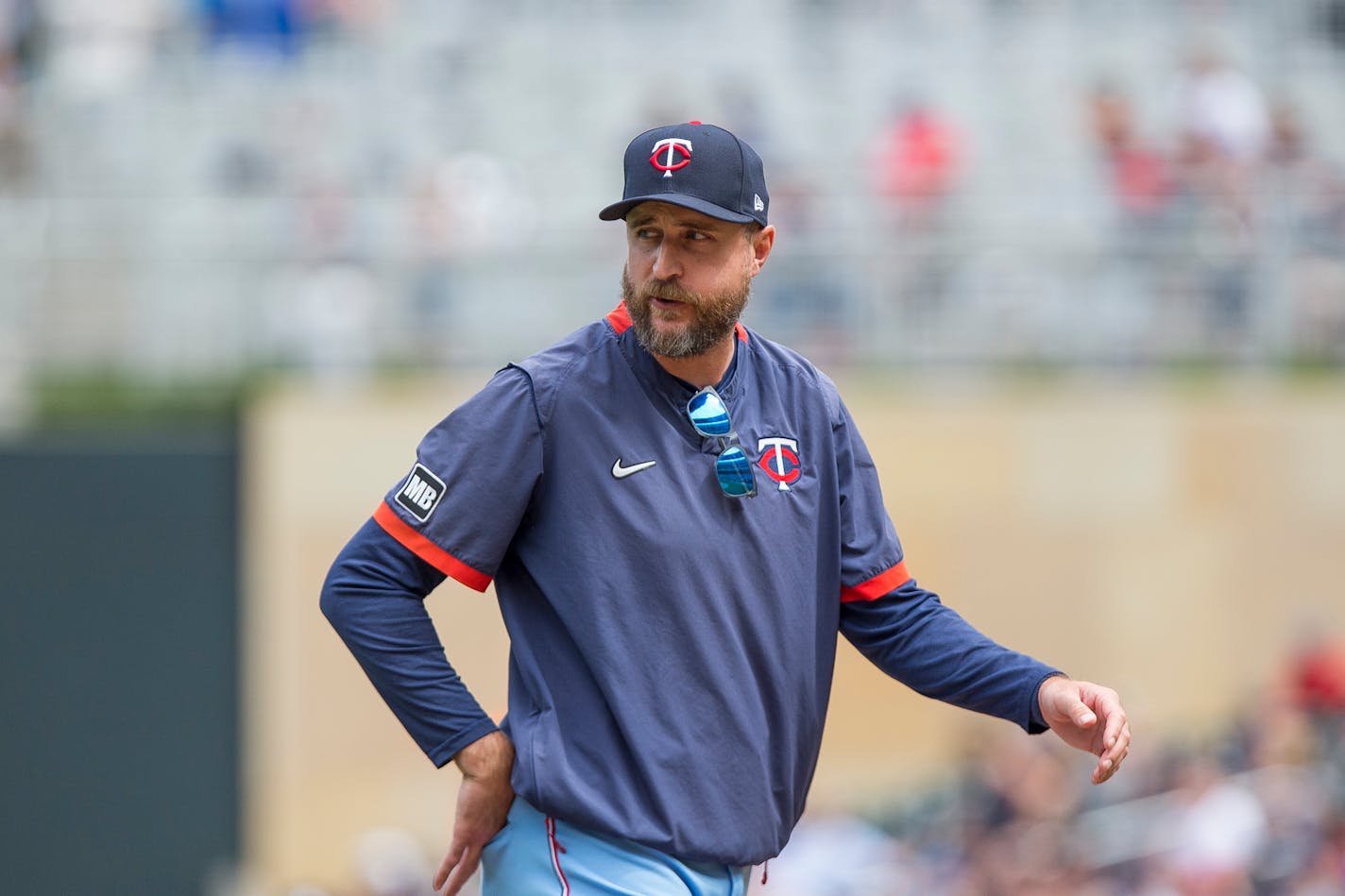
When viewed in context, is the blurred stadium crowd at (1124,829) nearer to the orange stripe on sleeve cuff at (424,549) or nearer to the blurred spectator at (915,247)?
the blurred spectator at (915,247)

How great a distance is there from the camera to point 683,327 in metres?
3.41

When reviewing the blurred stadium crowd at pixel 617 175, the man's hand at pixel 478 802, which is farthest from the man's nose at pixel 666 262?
the blurred stadium crowd at pixel 617 175

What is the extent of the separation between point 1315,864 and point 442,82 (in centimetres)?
747

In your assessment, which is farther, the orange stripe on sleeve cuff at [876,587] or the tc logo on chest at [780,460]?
the orange stripe on sleeve cuff at [876,587]

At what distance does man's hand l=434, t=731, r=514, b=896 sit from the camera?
3.38 m

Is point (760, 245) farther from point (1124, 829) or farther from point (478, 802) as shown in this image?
point (1124, 829)

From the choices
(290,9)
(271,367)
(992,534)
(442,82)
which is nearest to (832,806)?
(992,534)

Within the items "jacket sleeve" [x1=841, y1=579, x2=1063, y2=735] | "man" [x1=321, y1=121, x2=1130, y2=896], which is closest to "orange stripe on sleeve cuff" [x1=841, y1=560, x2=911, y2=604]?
"jacket sleeve" [x1=841, y1=579, x2=1063, y2=735]

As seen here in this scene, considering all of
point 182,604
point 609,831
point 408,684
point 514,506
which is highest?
point 514,506

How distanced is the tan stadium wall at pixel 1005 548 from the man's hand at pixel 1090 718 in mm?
7593

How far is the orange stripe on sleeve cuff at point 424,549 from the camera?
11.0 feet

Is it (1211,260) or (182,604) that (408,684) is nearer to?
(182,604)

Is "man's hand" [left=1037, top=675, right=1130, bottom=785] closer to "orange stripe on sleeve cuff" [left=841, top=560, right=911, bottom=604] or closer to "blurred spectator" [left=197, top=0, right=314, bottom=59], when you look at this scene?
"orange stripe on sleeve cuff" [left=841, top=560, right=911, bottom=604]

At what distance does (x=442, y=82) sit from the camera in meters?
12.9
